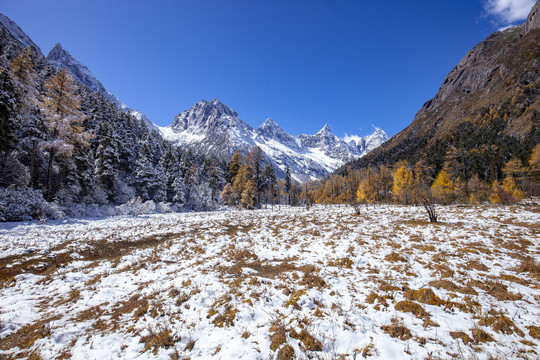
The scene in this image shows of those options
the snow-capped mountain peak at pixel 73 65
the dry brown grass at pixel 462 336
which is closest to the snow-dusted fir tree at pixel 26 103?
the dry brown grass at pixel 462 336

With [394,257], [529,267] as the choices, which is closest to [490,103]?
[529,267]

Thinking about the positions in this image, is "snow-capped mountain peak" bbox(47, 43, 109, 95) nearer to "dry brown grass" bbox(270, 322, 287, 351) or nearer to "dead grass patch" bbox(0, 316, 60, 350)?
"dead grass patch" bbox(0, 316, 60, 350)

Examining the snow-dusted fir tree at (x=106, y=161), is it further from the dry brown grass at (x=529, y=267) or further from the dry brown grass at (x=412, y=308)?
the dry brown grass at (x=529, y=267)

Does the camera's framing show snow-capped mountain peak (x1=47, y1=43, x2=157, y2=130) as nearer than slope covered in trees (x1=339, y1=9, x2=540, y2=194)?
No

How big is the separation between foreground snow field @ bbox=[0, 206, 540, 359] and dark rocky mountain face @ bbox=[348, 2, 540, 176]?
84.5 meters

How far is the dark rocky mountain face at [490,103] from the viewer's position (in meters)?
76.4

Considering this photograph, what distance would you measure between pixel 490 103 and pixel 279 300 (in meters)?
155

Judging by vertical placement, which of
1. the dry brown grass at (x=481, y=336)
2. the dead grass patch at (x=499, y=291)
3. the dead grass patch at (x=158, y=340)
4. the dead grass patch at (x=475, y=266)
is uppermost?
the dead grass patch at (x=475, y=266)

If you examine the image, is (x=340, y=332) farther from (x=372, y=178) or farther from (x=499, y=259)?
(x=372, y=178)

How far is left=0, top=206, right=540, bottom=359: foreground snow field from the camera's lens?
4.01 meters

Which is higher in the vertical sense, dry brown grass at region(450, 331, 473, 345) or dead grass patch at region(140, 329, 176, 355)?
dry brown grass at region(450, 331, 473, 345)

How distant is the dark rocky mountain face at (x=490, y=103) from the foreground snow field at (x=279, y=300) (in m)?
84.5

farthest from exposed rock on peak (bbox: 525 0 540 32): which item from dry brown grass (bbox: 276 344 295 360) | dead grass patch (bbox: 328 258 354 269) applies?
dry brown grass (bbox: 276 344 295 360)

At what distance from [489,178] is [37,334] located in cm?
9151
